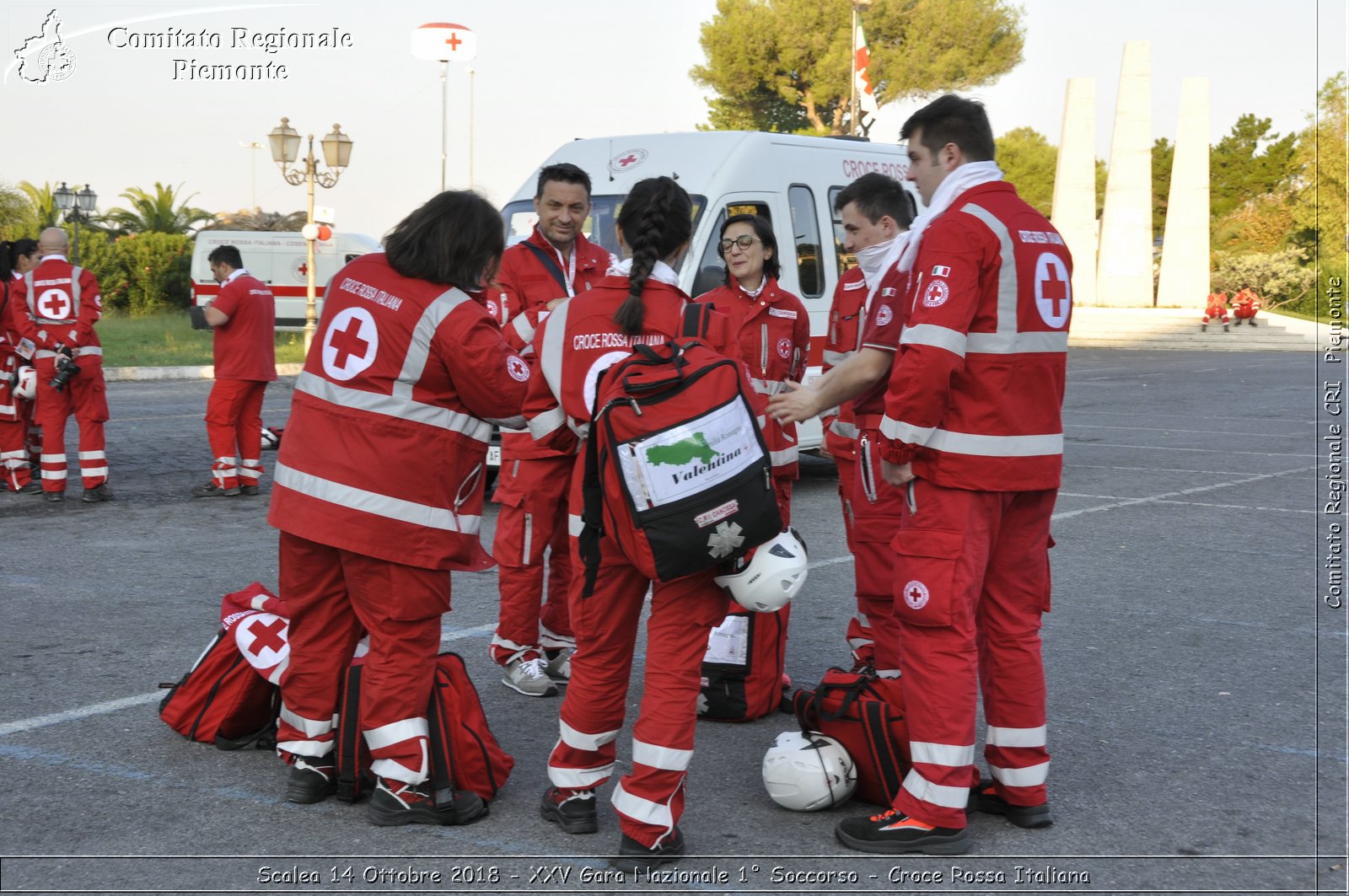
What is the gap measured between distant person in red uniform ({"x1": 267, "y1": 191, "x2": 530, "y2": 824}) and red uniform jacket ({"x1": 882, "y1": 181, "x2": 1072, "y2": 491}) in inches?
49.3

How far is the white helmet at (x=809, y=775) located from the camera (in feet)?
13.6

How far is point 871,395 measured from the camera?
5.07m

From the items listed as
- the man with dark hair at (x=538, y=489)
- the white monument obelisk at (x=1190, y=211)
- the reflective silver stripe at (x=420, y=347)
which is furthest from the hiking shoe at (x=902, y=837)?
the white monument obelisk at (x=1190, y=211)

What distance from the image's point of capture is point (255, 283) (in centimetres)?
1103

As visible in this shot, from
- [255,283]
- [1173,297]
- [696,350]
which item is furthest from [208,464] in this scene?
[1173,297]

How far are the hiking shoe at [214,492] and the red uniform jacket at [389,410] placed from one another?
23.4ft

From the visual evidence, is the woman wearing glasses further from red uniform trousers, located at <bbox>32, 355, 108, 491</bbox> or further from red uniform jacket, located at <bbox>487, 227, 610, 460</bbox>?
red uniform trousers, located at <bbox>32, 355, 108, 491</bbox>

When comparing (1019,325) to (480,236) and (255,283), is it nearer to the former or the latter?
(480,236)

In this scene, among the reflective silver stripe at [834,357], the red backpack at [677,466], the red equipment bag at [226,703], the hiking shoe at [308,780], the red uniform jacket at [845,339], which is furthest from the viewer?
the reflective silver stripe at [834,357]

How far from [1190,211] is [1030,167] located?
39.2 metres

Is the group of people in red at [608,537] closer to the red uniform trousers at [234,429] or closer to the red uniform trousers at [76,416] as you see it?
the red uniform trousers at [234,429]

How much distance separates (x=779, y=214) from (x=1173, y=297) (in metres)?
36.9

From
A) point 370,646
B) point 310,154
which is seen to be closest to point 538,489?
point 370,646

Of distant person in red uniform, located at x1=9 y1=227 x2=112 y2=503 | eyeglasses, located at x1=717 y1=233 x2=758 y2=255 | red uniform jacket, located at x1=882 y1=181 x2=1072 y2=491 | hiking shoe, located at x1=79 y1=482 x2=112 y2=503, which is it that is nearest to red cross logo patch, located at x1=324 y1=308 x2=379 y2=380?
red uniform jacket, located at x1=882 y1=181 x2=1072 y2=491
